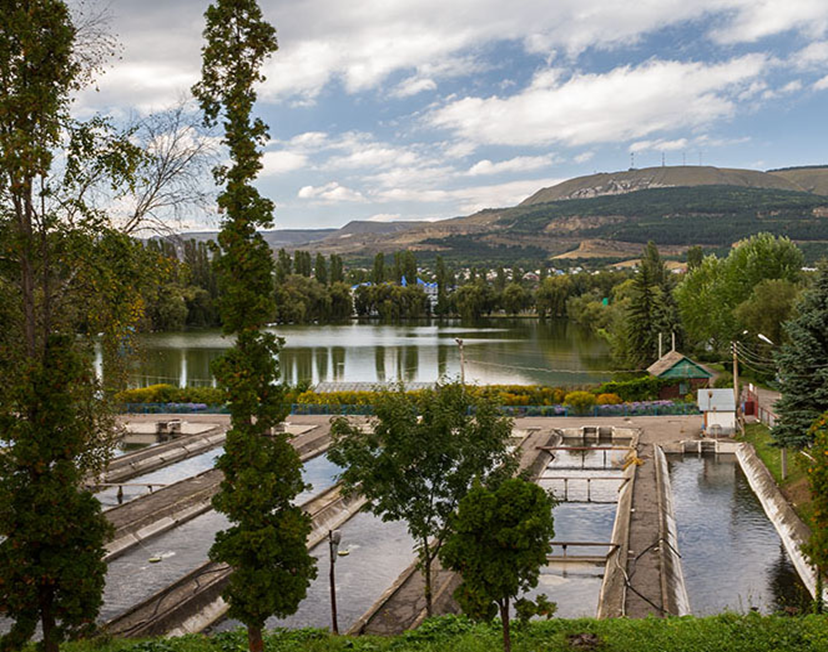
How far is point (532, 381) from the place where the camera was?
5166 cm

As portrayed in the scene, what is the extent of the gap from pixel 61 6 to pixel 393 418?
28.7 feet

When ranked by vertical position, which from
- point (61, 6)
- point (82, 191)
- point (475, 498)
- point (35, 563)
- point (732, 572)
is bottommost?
point (732, 572)

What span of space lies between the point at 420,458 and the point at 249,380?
4608 millimetres

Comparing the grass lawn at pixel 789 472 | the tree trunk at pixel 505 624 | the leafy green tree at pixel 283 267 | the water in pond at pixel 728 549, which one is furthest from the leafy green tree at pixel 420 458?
the leafy green tree at pixel 283 267

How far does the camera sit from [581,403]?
3841cm

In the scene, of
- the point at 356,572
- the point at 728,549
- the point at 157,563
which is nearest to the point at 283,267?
the point at 157,563

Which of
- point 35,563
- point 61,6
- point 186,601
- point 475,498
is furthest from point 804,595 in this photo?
point 61,6

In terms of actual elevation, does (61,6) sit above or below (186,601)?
above

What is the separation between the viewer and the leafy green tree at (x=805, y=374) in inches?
866

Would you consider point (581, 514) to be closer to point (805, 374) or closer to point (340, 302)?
point (805, 374)

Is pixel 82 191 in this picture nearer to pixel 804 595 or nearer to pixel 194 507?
pixel 194 507

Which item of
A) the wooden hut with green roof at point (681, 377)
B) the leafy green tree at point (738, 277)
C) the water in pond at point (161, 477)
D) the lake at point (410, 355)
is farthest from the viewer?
the lake at point (410, 355)

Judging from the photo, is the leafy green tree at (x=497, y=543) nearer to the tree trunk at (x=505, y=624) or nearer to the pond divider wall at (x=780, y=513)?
the tree trunk at (x=505, y=624)

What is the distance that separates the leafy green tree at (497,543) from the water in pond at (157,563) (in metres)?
7.27
